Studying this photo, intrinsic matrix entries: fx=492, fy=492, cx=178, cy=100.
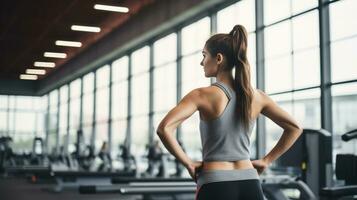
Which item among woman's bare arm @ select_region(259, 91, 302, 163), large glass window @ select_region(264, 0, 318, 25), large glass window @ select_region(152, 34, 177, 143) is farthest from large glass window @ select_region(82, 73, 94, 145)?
woman's bare arm @ select_region(259, 91, 302, 163)

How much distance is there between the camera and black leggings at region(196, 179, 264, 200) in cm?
154

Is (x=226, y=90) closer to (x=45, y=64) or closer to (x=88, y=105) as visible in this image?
(x=88, y=105)

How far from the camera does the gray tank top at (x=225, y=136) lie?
1.57 m

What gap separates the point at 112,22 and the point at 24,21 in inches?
84.8

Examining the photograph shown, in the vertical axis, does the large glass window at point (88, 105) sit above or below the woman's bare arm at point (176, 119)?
above

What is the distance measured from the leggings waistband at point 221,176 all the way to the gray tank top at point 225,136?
0.04 m

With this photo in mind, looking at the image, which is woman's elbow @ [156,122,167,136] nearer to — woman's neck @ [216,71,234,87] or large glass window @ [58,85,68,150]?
woman's neck @ [216,71,234,87]

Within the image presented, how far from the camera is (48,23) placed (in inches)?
481

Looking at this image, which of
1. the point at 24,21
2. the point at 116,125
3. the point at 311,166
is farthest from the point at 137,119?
the point at 311,166

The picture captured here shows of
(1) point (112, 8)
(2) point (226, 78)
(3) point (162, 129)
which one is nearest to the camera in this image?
(3) point (162, 129)

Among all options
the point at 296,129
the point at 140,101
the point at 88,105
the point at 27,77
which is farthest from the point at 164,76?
the point at 27,77

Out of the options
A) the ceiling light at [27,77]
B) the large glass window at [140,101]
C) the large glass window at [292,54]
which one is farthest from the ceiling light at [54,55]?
the large glass window at [292,54]

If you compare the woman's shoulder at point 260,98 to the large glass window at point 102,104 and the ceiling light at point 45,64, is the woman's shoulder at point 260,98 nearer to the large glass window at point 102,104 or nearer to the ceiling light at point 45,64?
the large glass window at point 102,104

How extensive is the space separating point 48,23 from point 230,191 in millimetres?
11422
